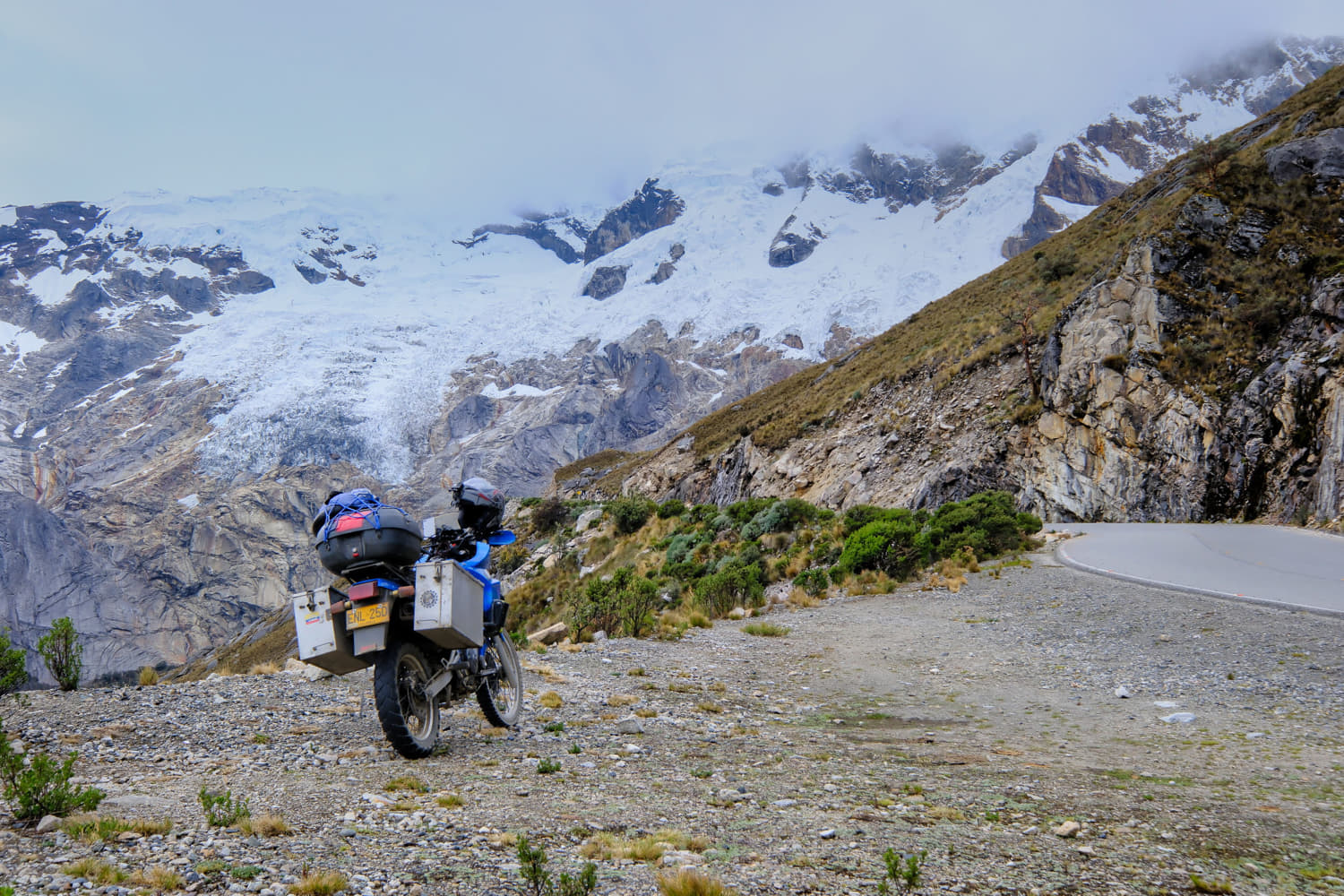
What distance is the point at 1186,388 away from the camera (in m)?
19.1

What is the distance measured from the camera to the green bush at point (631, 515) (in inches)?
965

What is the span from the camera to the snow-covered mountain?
124125 mm

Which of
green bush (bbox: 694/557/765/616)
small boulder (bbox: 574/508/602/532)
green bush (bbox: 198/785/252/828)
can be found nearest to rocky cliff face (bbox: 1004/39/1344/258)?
small boulder (bbox: 574/508/602/532)

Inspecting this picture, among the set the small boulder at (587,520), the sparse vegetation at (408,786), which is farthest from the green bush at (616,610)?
the small boulder at (587,520)

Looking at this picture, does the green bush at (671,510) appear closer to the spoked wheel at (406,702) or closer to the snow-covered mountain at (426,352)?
the spoked wheel at (406,702)

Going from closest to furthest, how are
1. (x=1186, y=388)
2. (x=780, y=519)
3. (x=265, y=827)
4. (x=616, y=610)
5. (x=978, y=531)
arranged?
1. (x=265, y=827)
2. (x=616, y=610)
3. (x=978, y=531)
4. (x=780, y=519)
5. (x=1186, y=388)

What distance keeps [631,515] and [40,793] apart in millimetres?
21540

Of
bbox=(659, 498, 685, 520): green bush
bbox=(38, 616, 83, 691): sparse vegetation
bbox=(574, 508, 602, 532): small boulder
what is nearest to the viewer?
bbox=(38, 616, 83, 691): sparse vegetation

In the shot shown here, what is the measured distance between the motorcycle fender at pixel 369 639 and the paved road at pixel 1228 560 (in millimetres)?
9618

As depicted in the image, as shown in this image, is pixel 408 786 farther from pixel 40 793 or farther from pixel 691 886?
pixel 691 886

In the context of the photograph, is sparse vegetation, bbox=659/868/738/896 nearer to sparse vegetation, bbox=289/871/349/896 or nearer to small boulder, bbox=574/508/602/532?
sparse vegetation, bbox=289/871/349/896

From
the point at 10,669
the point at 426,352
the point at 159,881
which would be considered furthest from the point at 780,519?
the point at 426,352

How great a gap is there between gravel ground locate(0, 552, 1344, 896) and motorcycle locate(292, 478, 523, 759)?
1.24 feet

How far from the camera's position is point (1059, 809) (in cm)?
338
